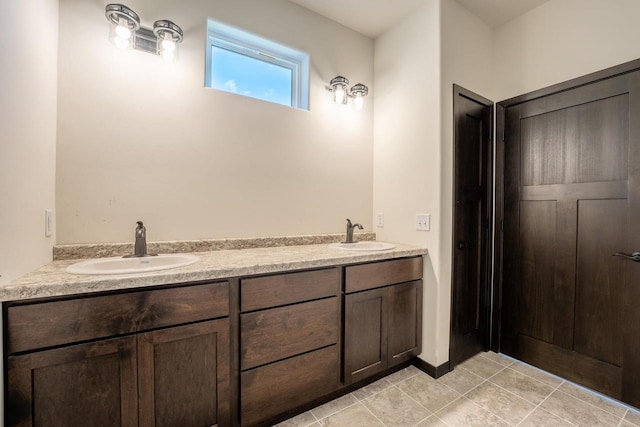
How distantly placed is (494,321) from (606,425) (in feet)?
2.76

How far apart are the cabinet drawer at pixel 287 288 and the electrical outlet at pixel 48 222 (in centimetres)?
97

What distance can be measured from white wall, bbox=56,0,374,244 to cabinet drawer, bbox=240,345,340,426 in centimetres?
88

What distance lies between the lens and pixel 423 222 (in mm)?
2037

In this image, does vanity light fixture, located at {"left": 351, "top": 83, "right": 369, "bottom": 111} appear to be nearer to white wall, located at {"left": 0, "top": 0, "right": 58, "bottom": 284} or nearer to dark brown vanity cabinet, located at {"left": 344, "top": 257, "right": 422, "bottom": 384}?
dark brown vanity cabinet, located at {"left": 344, "top": 257, "right": 422, "bottom": 384}

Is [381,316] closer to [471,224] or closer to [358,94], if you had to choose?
[471,224]

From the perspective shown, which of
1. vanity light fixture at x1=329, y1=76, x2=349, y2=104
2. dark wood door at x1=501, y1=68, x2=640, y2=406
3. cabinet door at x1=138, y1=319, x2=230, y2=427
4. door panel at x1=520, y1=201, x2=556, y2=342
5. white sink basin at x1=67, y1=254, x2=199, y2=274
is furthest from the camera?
vanity light fixture at x1=329, y1=76, x2=349, y2=104

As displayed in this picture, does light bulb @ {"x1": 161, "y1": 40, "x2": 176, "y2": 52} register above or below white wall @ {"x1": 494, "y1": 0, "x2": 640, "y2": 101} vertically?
below

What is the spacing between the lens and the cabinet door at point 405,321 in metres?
1.87

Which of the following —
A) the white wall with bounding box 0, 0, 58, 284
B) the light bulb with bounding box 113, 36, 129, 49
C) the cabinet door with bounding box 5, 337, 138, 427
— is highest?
the light bulb with bounding box 113, 36, 129, 49

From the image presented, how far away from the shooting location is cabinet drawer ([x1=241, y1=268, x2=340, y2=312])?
1342 mm

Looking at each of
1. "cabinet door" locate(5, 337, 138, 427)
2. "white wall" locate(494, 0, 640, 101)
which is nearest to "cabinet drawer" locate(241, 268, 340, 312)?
"cabinet door" locate(5, 337, 138, 427)

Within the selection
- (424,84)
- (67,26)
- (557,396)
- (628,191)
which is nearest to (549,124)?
(628,191)

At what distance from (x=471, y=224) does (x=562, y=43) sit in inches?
54.2

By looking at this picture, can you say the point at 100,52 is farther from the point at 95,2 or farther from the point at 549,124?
the point at 549,124
